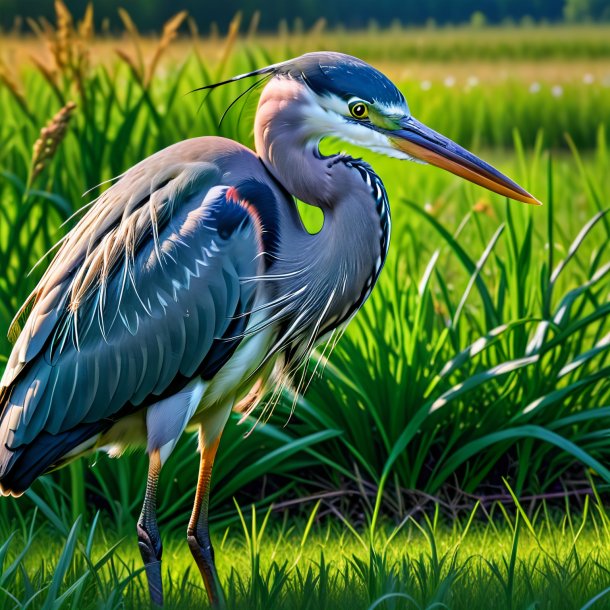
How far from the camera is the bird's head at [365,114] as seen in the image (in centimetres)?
245

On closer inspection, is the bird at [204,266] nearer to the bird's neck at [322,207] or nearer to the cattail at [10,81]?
the bird's neck at [322,207]

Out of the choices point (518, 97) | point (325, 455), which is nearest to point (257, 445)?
point (325, 455)

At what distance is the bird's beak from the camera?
2492 millimetres

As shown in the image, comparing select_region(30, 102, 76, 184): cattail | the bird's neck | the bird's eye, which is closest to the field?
select_region(30, 102, 76, 184): cattail

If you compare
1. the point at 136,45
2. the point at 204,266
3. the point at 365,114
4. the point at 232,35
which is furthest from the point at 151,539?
the point at 136,45

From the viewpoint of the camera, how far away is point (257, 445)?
3277 mm

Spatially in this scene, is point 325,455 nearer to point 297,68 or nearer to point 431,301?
point 431,301

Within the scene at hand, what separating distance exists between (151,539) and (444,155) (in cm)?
108

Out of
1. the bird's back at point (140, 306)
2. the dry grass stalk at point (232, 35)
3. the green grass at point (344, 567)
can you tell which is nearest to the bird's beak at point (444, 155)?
the bird's back at point (140, 306)

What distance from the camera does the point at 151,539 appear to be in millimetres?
2598

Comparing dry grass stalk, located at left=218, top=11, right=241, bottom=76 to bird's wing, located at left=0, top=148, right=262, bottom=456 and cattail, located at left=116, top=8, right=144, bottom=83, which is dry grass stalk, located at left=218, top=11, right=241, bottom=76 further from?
bird's wing, located at left=0, top=148, right=262, bottom=456

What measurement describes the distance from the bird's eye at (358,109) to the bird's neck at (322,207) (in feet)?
0.33

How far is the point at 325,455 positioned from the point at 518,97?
6.13 meters

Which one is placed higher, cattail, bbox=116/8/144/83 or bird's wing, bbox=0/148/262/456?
cattail, bbox=116/8/144/83
